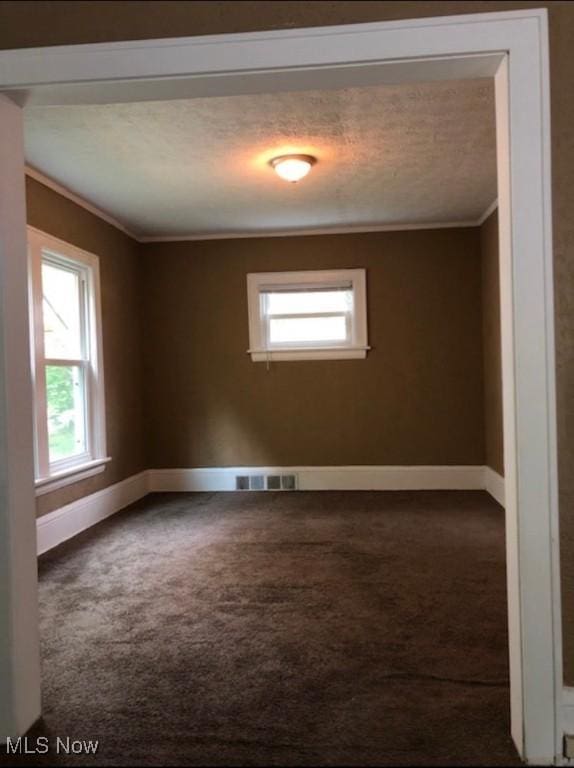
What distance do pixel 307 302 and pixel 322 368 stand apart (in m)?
0.65

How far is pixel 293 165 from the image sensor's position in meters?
3.40

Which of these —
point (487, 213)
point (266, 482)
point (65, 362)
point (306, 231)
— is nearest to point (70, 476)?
point (65, 362)

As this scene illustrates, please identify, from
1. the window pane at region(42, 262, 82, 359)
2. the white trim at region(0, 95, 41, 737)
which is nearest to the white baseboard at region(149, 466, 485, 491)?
the window pane at region(42, 262, 82, 359)

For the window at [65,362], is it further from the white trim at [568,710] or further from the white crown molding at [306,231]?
the white trim at [568,710]

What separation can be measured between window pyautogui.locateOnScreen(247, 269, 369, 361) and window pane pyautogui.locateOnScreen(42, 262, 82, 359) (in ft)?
5.36

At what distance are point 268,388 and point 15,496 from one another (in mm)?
3704

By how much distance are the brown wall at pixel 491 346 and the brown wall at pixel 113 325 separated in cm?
321

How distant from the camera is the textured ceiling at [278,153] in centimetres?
276

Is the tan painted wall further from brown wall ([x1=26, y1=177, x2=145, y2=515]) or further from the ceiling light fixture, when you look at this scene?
brown wall ([x1=26, y1=177, x2=145, y2=515])

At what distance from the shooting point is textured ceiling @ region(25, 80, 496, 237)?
2.76 meters

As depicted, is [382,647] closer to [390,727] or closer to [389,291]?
[390,727]

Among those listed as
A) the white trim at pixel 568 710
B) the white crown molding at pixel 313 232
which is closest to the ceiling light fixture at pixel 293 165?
the white crown molding at pixel 313 232

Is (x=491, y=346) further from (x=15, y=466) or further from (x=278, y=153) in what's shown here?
(x=15, y=466)

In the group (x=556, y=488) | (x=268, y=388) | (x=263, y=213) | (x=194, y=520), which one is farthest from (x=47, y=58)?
(x=268, y=388)
